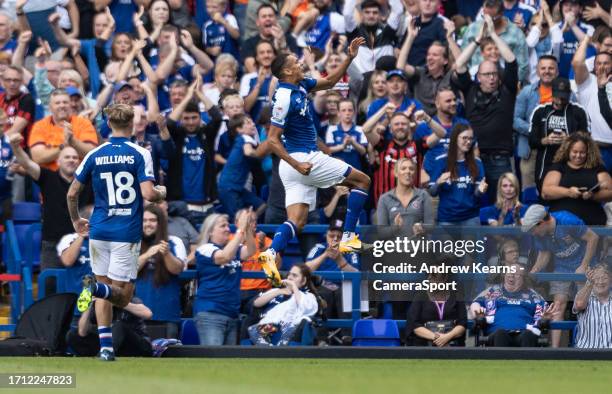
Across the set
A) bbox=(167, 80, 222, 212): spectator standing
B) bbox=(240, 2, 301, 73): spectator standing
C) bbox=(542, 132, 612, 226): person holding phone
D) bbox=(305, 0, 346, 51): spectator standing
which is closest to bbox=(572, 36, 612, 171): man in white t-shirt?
bbox=(542, 132, 612, 226): person holding phone

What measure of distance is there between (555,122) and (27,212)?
20.0 ft

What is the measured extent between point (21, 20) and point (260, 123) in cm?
363

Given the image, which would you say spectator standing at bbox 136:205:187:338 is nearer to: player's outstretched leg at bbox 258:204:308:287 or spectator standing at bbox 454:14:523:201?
player's outstretched leg at bbox 258:204:308:287

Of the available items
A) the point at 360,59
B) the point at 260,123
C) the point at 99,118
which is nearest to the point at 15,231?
the point at 99,118

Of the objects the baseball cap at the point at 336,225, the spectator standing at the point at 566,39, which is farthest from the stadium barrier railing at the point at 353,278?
the spectator standing at the point at 566,39

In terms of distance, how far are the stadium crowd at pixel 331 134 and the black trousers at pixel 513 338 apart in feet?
0.06

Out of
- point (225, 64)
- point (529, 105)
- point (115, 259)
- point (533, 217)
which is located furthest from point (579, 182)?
point (115, 259)

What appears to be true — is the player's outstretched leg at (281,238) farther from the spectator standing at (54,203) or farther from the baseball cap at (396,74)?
the baseball cap at (396,74)

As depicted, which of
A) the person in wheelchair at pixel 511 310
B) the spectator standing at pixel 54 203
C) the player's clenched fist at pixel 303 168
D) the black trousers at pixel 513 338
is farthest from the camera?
the spectator standing at pixel 54 203

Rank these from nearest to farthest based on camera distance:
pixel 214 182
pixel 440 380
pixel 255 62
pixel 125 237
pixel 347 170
Answer: pixel 440 380
pixel 125 237
pixel 347 170
pixel 214 182
pixel 255 62

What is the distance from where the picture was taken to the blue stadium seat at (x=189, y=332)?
14453 millimetres

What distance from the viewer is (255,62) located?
18.2 m

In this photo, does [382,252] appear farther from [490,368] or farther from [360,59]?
[360,59]

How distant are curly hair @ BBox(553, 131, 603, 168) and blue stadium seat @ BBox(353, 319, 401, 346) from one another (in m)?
3.10
